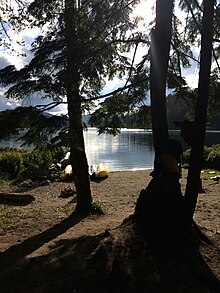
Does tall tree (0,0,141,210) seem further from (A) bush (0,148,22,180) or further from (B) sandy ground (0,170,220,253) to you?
(A) bush (0,148,22,180)

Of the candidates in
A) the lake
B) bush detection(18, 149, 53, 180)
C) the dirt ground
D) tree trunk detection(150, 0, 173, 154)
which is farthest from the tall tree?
bush detection(18, 149, 53, 180)

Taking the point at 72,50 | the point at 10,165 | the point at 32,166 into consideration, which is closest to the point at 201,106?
the point at 72,50

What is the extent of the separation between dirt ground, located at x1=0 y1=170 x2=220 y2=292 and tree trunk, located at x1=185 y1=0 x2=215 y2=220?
998 mm

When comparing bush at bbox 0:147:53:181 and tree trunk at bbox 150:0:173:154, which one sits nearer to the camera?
tree trunk at bbox 150:0:173:154

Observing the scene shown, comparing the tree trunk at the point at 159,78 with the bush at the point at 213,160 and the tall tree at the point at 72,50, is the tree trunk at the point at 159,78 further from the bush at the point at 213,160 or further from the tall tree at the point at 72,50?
the bush at the point at 213,160

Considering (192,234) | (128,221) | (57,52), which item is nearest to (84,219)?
(128,221)

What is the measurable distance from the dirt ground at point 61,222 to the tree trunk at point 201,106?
1.00 metres

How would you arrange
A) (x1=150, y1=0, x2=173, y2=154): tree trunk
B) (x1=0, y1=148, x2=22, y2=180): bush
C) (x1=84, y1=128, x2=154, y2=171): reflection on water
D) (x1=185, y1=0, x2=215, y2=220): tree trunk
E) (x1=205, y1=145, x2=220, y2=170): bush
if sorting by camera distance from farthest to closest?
(x1=84, y1=128, x2=154, y2=171): reflection on water → (x1=205, y1=145, x2=220, y2=170): bush → (x1=0, y1=148, x2=22, y2=180): bush → (x1=150, y1=0, x2=173, y2=154): tree trunk → (x1=185, y1=0, x2=215, y2=220): tree trunk

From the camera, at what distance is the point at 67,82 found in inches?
240

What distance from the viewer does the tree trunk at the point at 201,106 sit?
536 cm

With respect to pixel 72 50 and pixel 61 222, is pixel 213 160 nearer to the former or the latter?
pixel 61 222

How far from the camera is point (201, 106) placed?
5.41m

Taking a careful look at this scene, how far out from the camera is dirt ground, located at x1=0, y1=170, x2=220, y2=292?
6.22 metres

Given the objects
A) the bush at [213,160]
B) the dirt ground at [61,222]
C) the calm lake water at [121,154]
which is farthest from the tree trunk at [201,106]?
the bush at [213,160]
